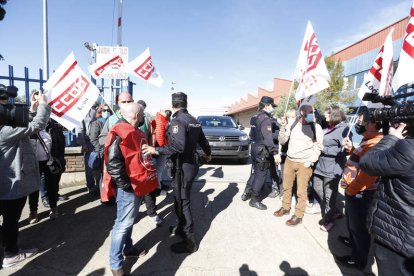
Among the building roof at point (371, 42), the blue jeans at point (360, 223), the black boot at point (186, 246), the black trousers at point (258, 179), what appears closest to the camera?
Result: the blue jeans at point (360, 223)

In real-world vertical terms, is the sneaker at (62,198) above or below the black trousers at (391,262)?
below

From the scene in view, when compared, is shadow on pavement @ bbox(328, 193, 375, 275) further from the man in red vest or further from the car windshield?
the car windshield

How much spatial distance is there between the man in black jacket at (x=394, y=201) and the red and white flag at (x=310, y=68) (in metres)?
2.12

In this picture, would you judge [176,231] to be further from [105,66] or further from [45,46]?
[45,46]

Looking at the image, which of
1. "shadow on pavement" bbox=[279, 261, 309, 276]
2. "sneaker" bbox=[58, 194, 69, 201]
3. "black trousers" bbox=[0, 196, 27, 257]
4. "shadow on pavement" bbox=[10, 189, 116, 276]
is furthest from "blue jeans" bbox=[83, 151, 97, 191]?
"shadow on pavement" bbox=[279, 261, 309, 276]

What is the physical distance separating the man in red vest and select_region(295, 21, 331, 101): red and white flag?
8.74 feet

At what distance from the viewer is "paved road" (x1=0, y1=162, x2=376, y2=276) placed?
2754 mm

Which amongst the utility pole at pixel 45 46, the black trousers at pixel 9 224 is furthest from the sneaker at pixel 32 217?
the utility pole at pixel 45 46

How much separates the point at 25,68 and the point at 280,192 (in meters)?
5.77

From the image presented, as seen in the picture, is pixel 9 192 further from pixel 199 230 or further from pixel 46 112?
pixel 199 230

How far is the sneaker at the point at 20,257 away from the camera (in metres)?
2.71

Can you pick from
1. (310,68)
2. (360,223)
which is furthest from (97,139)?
(360,223)

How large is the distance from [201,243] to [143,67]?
12.6 ft

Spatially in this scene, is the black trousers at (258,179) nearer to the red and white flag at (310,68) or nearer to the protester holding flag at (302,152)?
the protester holding flag at (302,152)
